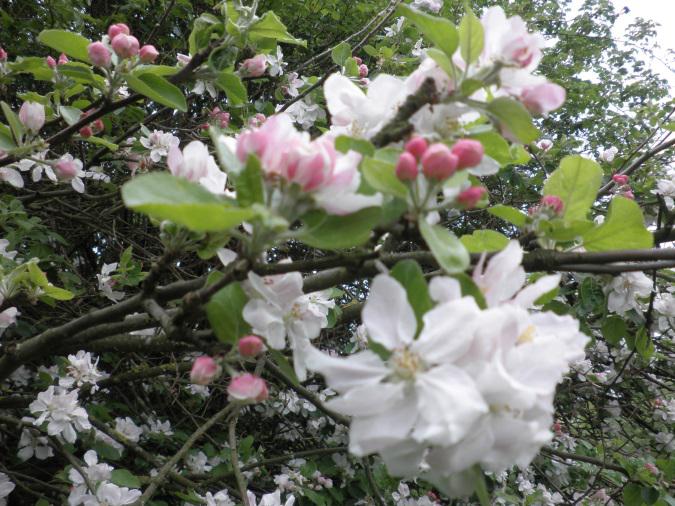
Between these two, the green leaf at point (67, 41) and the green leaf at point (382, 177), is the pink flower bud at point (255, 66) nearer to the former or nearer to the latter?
the green leaf at point (67, 41)

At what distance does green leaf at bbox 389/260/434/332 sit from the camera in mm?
720

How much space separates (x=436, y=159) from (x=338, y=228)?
0.49ft

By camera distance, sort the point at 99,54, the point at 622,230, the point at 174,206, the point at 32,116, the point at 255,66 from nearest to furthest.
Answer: the point at 174,206, the point at 622,230, the point at 99,54, the point at 32,116, the point at 255,66

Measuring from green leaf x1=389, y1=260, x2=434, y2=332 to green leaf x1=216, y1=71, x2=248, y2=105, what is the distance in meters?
1.03

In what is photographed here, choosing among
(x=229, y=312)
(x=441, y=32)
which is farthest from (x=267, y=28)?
(x=229, y=312)

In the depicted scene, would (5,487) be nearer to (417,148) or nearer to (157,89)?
(157,89)

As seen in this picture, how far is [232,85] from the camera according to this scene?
157 cm

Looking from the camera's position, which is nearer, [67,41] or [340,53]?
[67,41]

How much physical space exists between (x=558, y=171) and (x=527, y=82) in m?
0.29

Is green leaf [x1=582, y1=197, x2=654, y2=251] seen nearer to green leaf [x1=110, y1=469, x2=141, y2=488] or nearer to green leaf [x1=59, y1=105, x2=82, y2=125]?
green leaf [x1=59, y1=105, x2=82, y2=125]

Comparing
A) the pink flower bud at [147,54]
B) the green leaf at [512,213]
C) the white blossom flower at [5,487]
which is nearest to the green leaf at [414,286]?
the green leaf at [512,213]

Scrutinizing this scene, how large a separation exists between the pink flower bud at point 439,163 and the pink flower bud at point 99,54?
1.03m

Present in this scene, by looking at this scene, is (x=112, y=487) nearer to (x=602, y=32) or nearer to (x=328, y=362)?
(x=328, y=362)

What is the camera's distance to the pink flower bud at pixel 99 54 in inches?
53.2
